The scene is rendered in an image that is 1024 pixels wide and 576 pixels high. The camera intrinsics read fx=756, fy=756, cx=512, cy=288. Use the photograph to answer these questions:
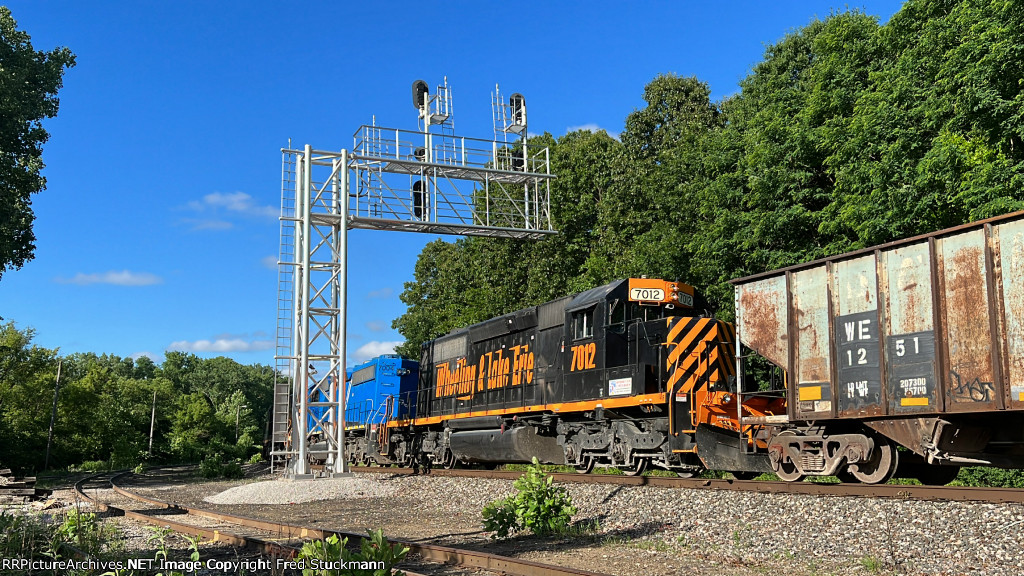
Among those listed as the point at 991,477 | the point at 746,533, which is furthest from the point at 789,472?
the point at 991,477

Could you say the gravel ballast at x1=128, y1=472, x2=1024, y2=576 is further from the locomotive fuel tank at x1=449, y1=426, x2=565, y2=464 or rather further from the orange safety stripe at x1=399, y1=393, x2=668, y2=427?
the locomotive fuel tank at x1=449, y1=426, x2=565, y2=464

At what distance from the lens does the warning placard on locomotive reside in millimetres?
9664

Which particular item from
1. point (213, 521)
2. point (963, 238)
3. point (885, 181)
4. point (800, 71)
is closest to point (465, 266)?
point (800, 71)

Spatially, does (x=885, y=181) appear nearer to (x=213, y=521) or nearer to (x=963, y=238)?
(x=963, y=238)

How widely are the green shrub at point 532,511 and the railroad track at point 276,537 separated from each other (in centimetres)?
115

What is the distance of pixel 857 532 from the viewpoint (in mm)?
8023

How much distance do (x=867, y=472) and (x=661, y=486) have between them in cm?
323

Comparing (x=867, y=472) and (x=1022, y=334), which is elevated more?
(x=1022, y=334)

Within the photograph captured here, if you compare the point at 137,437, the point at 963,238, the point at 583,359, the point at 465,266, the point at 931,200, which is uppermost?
the point at 465,266

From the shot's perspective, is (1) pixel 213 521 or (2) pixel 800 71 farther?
(2) pixel 800 71

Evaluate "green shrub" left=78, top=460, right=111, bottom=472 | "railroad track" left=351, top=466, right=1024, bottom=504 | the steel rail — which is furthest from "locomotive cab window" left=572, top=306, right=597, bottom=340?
"green shrub" left=78, top=460, right=111, bottom=472

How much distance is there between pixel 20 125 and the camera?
21.9 metres

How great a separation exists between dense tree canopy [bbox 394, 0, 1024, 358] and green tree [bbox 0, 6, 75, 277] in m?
18.7

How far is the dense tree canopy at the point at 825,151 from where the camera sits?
15.1 meters
